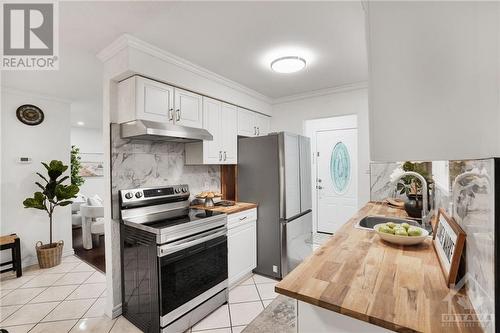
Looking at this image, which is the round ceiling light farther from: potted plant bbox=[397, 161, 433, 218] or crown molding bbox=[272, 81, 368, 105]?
potted plant bbox=[397, 161, 433, 218]

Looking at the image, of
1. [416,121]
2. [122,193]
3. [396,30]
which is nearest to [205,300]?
[122,193]

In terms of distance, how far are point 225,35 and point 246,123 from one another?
1.52m

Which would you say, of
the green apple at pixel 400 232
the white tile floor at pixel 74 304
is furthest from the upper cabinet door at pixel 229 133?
the green apple at pixel 400 232

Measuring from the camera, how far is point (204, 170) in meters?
3.10

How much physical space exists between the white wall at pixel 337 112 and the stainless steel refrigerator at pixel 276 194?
2.18 ft

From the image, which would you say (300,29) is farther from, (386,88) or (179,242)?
(179,242)

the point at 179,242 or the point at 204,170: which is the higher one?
the point at 204,170

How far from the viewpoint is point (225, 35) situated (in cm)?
189

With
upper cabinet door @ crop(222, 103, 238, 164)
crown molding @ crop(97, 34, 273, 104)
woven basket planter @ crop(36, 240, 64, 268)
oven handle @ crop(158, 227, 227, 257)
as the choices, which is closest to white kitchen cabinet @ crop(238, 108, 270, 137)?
upper cabinet door @ crop(222, 103, 238, 164)

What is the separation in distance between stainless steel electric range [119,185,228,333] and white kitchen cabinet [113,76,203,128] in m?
0.72

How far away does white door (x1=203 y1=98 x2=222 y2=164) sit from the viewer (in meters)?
2.67

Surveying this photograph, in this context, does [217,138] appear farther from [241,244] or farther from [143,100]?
[241,244]

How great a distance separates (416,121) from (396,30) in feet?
0.78
